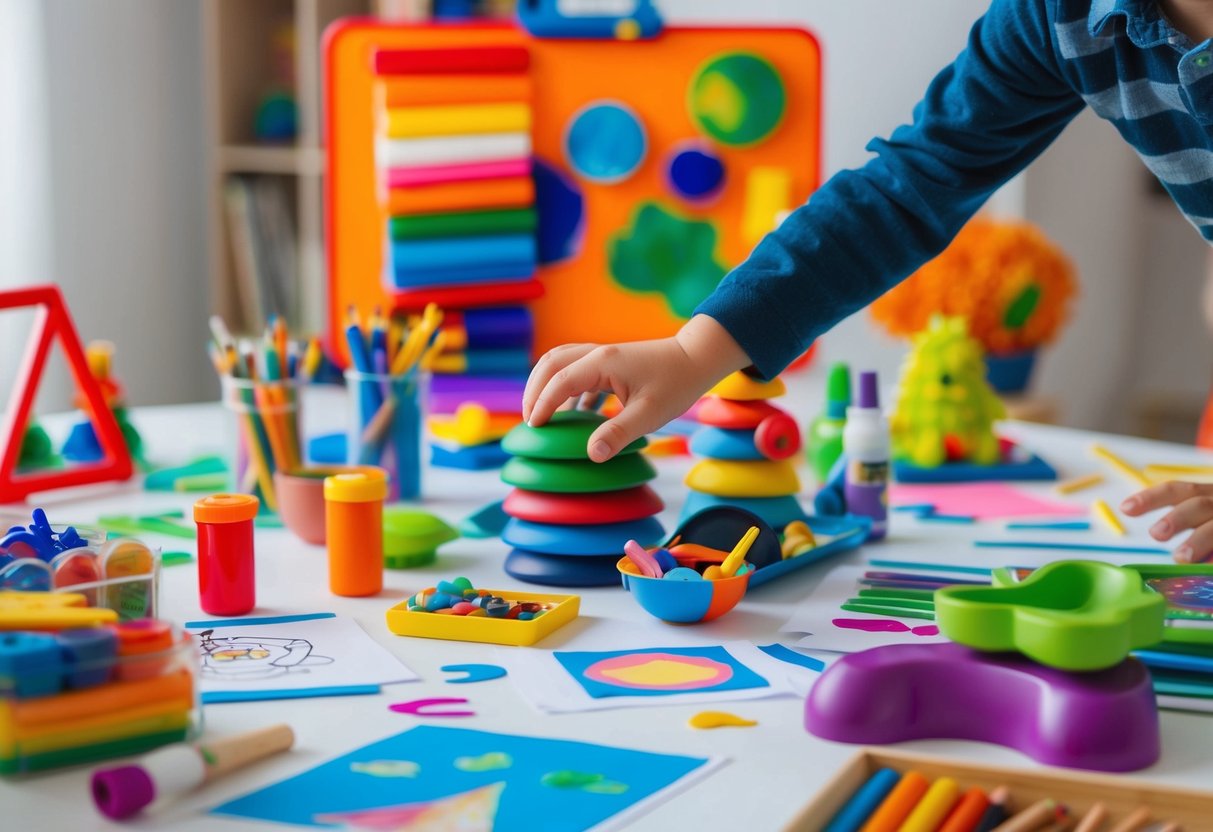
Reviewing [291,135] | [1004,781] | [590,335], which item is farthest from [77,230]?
[1004,781]

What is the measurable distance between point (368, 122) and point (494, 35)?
161mm

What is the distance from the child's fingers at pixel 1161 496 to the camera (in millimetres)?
774

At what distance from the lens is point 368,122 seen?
1396 millimetres

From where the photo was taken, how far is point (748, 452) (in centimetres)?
88

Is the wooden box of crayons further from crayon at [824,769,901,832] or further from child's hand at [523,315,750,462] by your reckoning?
child's hand at [523,315,750,462]

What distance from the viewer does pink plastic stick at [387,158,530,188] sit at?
4.40 ft

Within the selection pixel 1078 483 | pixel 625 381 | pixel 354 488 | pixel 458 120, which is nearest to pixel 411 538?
pixel 354 488

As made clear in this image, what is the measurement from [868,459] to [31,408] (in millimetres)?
616

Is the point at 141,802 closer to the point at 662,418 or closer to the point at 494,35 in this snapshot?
the point at 662,418

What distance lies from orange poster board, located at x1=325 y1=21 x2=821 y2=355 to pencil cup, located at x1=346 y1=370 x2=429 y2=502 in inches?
16.2

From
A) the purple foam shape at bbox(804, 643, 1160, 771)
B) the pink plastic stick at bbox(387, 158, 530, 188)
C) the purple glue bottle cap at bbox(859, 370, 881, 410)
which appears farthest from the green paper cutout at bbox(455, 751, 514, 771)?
the pink plastic stick at bbox(387, 158, 530, 188)

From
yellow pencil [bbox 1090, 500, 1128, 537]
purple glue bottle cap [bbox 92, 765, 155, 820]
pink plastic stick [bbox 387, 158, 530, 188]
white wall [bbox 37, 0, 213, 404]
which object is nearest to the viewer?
purple glue bottle cap [bbox 92, 765, 155, 820]

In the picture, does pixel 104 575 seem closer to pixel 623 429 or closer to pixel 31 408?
pixel 623 429

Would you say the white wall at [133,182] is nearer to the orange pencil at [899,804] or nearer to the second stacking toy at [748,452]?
the second stacking toy at [748,452]
